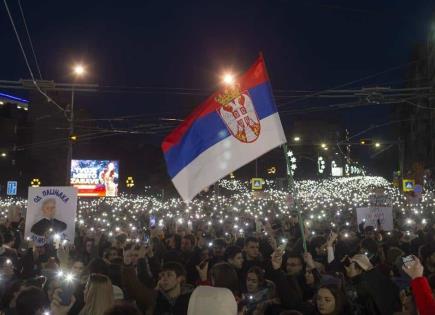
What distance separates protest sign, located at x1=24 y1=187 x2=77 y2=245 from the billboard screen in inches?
1173

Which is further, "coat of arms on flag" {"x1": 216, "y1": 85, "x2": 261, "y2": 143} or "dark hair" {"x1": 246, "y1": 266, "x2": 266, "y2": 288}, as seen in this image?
"coat of arms on flag" {"x1": 216, "y1": 85, "x2": 261, "y2": 143}

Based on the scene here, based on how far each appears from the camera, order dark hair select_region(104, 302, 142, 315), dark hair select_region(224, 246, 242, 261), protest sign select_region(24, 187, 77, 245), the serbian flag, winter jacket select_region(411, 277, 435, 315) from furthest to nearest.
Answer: protest sign select_region(24, 187, 77, 245) → dark hair select_region(224, 246, 242, 261) → the serbian flag → winter jacket select_region(411, 277, 435, 315) → dark hair select_region(104, 302, 142, 315)

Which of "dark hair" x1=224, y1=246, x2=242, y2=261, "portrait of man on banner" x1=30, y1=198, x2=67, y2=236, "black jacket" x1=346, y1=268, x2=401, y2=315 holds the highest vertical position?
"portrait of man on banner" x1=30, y1=198, x2=67, y2=236

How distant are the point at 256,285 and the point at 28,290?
300 centimetres

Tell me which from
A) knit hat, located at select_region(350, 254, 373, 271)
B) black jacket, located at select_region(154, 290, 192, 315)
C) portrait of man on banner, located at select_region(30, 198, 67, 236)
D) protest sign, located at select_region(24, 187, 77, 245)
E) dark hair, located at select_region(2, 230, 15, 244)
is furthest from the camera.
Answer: protest sign, located at select_region(24, 187, 77, 245)

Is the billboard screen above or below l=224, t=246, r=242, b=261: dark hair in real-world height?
above

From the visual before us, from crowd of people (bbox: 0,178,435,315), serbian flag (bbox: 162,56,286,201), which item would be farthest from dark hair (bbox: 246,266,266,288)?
serbian flag (bbox: 162,56,286,201)

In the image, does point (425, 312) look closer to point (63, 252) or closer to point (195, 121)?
point (195, 121)

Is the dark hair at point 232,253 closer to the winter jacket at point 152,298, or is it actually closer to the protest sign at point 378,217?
the winter jacket at point 152,298

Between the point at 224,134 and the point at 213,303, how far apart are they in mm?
3702

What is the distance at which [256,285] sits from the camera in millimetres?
7043

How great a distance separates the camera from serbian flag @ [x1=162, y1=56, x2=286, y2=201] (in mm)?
7777

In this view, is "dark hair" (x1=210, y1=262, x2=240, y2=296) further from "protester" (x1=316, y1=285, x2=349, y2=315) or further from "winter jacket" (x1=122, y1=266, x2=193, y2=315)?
"protester" (x1=316, y1=285, x2=349, y2=315)

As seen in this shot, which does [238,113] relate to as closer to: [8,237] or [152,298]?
[152,298]
